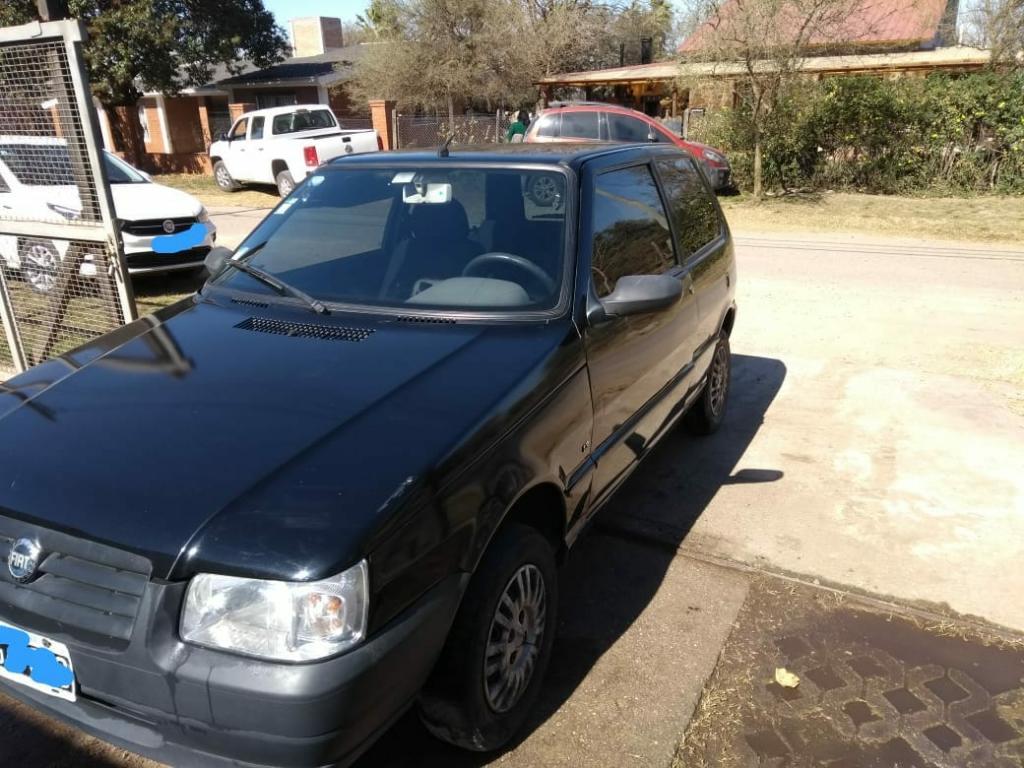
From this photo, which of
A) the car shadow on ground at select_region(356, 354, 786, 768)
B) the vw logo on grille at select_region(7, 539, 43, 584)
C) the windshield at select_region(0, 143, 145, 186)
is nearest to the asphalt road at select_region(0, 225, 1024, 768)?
the car shadow on ground at select_region(356, 354, 786, 768)

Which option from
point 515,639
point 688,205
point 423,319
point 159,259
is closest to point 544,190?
point 423,319

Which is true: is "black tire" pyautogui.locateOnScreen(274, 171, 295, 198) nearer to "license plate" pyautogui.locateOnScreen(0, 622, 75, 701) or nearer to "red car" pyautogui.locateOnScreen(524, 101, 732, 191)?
"red car" pyautogui.locateOnScreen(524, 101, 732, 191)

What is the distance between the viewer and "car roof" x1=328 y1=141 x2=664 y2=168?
3420mm

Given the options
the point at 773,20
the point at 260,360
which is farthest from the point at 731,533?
the point at 773,20

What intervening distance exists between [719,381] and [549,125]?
12170mm

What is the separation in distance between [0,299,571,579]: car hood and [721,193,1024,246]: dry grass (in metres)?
11.8

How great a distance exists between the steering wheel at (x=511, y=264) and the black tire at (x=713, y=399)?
1.97 metres

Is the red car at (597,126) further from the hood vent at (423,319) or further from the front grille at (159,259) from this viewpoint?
the hood vent at (423,319)

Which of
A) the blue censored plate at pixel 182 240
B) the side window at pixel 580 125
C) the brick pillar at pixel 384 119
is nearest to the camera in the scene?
the blue censored plate at pixel 182 240

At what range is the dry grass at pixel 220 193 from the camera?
1806cm

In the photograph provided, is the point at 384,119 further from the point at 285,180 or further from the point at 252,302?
the point at 252,302

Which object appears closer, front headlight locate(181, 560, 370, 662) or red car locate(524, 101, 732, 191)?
front headlight locate(181, 560, 370, 662)

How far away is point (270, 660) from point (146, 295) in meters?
7.76

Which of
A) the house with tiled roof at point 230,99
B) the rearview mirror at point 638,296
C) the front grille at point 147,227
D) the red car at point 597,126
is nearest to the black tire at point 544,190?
the rearview mirror at point 638,296
